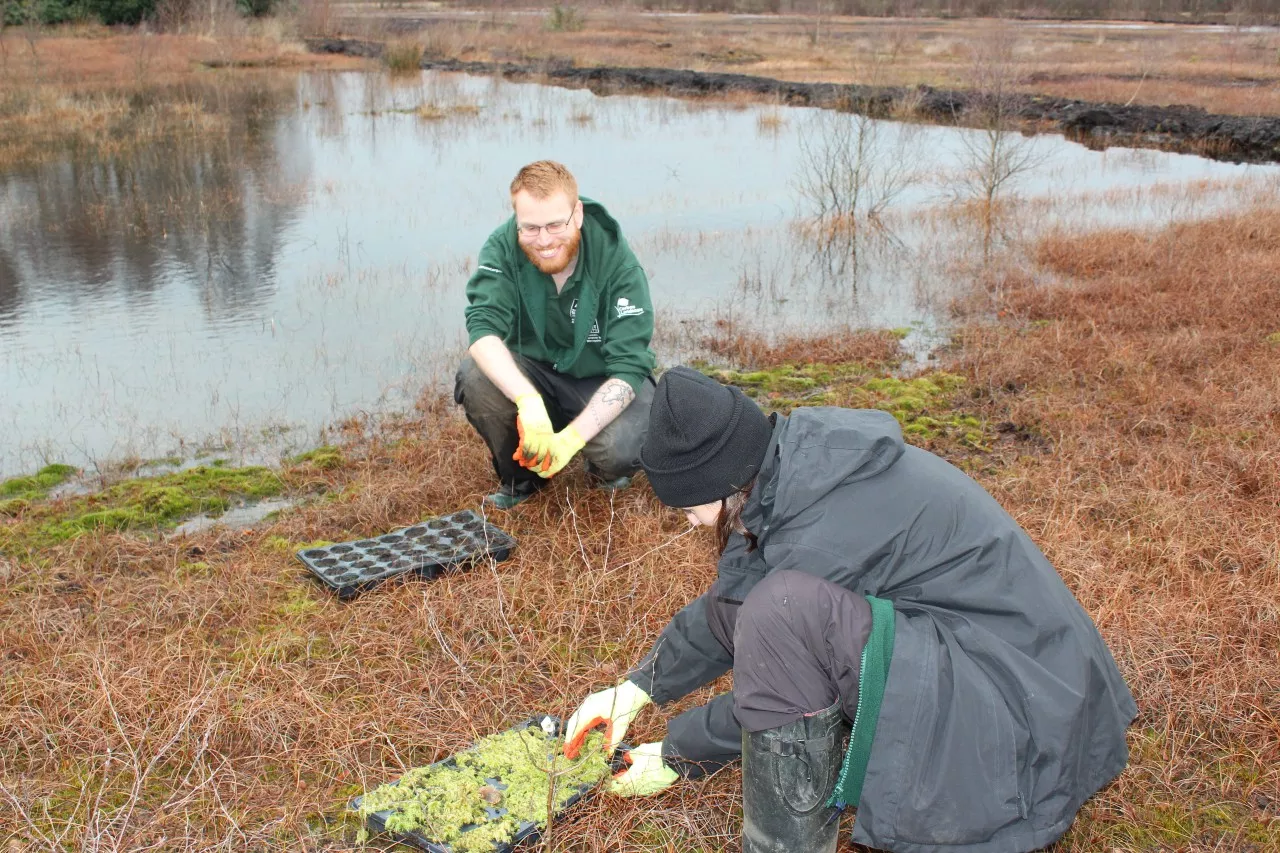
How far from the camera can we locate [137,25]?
30172 mm

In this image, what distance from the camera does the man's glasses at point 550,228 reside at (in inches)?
146

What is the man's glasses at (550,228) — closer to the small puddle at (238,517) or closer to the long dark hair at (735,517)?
the small puddle at (238,517)

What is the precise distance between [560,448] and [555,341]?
59cm

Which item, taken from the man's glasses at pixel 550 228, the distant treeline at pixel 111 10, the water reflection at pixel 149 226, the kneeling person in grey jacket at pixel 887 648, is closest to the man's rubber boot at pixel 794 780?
the kneeling person in grey jacket at pixel 887 648

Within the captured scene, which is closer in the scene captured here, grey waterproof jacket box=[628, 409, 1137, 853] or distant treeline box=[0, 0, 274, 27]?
grey waterproof jacket box=[628, 409, 1137, 853]

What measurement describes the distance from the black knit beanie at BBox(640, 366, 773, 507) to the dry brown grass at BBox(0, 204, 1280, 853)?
0.84 metres

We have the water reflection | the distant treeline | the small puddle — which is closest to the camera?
the small puddle

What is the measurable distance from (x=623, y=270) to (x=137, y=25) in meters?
31.6

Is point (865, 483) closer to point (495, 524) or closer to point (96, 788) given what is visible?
point (96, 788)

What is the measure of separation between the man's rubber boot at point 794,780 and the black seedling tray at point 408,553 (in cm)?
158

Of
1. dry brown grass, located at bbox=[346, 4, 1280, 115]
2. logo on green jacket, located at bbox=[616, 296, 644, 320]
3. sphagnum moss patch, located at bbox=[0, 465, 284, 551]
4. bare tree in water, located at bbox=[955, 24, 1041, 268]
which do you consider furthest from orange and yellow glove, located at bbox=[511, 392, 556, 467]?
dry brown grass, located at bbox=[346, 4, 1280, 115]

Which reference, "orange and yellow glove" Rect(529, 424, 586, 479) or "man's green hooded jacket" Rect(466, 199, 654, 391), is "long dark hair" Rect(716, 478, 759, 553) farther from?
"man's green hooded jacket" Rect(466, 199, 654, 391)

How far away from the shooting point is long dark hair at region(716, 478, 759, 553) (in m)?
2.07

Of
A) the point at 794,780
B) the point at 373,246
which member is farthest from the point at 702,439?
the point at 373,246
